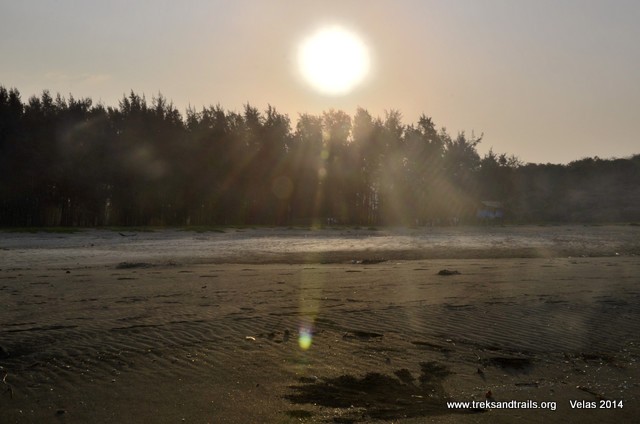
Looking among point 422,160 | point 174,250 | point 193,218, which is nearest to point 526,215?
point 422,160

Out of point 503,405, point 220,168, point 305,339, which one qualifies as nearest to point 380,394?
point 503,405

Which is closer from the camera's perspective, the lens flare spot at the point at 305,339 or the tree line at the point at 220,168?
the lens flare spot at the point at 305,339

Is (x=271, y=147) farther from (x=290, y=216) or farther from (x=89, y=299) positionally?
(x=89, y=299)

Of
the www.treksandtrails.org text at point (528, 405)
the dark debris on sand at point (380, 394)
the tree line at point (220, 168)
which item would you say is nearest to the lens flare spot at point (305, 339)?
the dark debris on sand at point (380, 394)

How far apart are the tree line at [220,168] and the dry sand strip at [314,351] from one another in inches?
1242

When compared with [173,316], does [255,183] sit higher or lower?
higher

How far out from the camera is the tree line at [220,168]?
131 feet

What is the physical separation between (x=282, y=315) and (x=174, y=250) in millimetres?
13592

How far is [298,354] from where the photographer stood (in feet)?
20.6

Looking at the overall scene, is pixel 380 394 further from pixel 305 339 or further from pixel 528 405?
pixel 305 339

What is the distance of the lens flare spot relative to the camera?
21.5 feet

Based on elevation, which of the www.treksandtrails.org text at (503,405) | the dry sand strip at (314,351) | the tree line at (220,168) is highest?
the tree line at (220,168)

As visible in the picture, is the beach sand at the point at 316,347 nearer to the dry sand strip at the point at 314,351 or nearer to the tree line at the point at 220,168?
the dry sand strip at the point at 314,351

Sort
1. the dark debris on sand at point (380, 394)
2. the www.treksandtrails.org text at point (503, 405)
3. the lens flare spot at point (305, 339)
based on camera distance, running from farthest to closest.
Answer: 1. the lens flare spot at point (305, 339)
2. the www.treksandtrails.org text at point (503, 405)
3. the dark debris on sand at point (380, 394)
